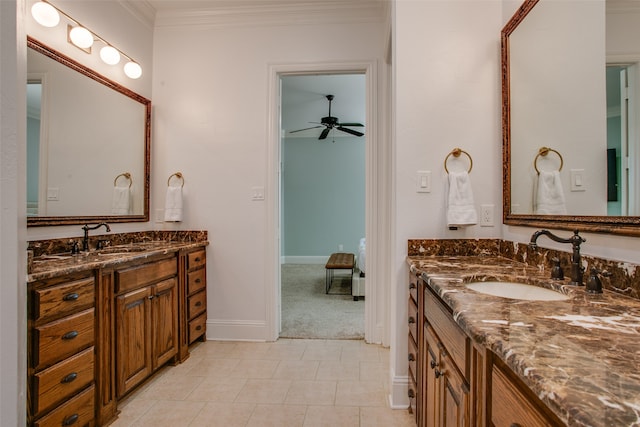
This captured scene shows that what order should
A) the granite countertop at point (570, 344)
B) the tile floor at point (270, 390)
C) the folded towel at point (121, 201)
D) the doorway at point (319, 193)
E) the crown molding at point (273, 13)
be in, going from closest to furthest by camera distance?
the granite countertop at point (570, 344), the tile floor at point (270, 390), the folded towel at point (121, 201), the crown molding at point (273, 13), the doorway at point (319, 193)

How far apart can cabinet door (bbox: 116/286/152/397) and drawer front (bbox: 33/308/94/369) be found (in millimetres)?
214

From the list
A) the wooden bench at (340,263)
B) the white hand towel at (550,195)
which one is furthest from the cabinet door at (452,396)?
the wooden bench at (340,263)

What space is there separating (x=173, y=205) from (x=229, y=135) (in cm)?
76

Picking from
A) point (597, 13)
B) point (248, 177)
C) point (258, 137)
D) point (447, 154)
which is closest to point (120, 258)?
point (248, 177)

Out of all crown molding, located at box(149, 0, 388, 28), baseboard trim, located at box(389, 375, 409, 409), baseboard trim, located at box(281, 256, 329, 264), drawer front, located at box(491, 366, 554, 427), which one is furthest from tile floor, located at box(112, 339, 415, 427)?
baseboard trim, located at box(281, 256, 329, 264)

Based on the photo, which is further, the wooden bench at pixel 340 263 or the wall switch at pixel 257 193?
the wooden bench at pixel 340 263

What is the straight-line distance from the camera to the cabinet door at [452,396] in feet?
2.93

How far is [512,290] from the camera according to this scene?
1259 millimetres

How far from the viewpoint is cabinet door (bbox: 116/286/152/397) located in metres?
1.79

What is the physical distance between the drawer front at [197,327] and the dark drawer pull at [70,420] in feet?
3.55

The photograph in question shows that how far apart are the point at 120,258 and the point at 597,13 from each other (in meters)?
2.39

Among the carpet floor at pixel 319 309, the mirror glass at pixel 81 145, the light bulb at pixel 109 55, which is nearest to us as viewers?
the mirror glass at pixel 81 145

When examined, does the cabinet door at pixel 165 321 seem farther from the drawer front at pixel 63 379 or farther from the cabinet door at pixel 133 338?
the drawer front at pixel 63 379

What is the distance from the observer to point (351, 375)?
2.23 meters
